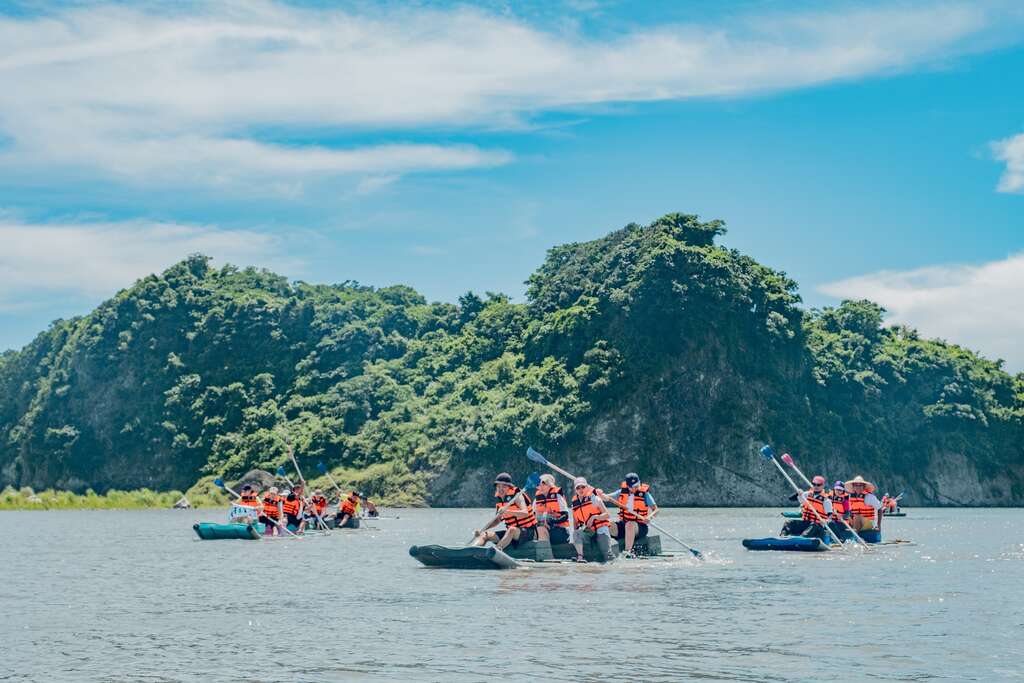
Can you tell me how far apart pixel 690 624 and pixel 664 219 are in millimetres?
80244

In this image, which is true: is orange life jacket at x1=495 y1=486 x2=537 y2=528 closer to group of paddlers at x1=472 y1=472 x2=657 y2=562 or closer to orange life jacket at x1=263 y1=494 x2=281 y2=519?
group of paddlers at x1=472 y1=472 x2=657 y2=562

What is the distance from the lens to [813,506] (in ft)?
116

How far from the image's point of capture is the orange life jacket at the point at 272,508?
147ft

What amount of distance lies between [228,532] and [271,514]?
2406mm

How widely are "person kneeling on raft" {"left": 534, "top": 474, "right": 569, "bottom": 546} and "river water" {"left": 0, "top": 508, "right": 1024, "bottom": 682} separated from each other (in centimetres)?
125

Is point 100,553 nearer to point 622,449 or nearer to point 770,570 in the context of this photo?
point 770,570

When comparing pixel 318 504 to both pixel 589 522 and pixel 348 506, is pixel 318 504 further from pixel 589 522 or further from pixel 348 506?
pixel 589 522

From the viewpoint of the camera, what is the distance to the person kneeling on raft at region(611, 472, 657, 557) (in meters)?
31.6

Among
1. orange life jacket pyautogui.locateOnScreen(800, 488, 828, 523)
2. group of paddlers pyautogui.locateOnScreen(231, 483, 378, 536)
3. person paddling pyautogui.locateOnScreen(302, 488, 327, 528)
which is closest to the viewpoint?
orange life jacket pyautogui.locateOnScreen(800, 488, 828, 523)

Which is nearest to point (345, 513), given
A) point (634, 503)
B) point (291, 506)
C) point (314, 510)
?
point (314, 510)

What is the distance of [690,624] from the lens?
19656 mm

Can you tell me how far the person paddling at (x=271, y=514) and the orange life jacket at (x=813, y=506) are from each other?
1871 centimetres

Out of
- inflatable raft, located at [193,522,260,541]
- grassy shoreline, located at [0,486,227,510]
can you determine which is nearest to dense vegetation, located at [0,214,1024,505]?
grassy shoreline, located at [0,486,227,510]

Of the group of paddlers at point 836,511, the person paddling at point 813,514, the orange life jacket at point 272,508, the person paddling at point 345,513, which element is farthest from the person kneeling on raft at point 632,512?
the person paddling at point 345,513
